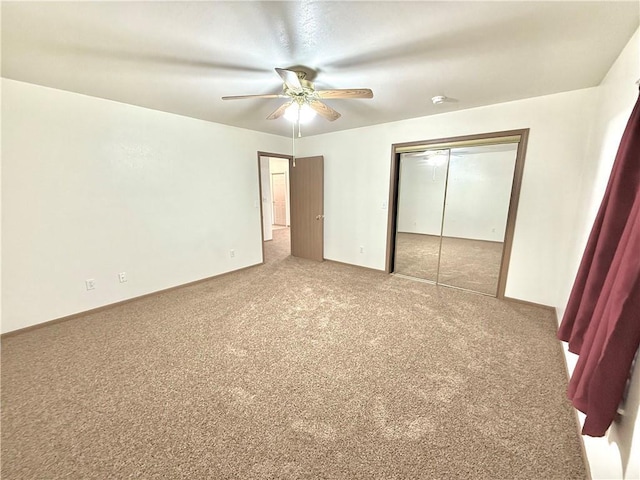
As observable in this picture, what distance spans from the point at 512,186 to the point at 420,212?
5.80ft

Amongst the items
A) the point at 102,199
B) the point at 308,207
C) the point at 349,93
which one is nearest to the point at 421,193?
the point at 308,207

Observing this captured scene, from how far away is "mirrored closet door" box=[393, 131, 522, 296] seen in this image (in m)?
3.54

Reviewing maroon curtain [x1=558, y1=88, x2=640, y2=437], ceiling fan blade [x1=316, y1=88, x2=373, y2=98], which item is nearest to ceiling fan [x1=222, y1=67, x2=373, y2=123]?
ceiling fan blade [x1=316, y1=88, x2=373, y2=98]

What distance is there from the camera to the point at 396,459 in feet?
4.35

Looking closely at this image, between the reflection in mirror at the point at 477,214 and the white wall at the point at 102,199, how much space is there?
343 centimetres

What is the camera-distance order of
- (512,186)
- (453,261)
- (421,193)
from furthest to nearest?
(421,193)
(453,261)
(512,186)

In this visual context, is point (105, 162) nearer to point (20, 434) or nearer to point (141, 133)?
point (141, 133)

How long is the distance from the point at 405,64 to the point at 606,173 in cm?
162

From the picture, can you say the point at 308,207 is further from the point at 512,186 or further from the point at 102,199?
the point at 512,186

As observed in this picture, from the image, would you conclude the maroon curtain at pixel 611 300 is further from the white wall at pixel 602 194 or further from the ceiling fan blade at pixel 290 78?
the ceiling fan blade at pixel 290 78

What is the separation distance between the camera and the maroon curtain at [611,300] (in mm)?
877

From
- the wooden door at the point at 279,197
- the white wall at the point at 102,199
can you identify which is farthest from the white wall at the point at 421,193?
the wooden door at the point at 279,197

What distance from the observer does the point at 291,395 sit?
5.68ft

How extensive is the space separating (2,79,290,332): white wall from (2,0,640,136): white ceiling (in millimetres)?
378
